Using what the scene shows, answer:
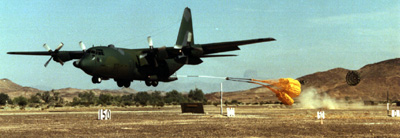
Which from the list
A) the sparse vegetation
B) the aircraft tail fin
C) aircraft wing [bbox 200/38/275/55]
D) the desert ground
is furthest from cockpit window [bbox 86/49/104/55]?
the sparse vegetation

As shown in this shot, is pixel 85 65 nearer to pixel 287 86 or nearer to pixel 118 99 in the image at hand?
pixel 287 86

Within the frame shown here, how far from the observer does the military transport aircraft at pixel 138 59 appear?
143 feet

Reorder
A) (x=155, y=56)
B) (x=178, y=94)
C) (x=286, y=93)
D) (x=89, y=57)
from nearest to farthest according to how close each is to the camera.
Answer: (x=89, y=57)
(x=155, y=56)
(x=286, y=93)
(x=178, y=94)

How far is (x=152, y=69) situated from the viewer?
165 feet

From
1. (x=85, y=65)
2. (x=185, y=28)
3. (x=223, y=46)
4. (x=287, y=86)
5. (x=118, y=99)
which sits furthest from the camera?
(x=118, y=99)

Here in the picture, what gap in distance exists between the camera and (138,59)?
4884 cm

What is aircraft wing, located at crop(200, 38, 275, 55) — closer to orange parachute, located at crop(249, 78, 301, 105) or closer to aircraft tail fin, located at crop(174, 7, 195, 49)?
aircraft tail fin, located at crop(174, 7, 195, 49)

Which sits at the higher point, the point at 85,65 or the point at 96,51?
the point at 96,51

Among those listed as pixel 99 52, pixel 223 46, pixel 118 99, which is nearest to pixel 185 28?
pixel 223 46

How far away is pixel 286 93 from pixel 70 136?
2002 inches

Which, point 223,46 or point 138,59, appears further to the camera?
point 138,59

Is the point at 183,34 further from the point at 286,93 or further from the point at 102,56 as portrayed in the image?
the point at 286,93

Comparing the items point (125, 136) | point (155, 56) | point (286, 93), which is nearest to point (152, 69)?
point (155, 56)

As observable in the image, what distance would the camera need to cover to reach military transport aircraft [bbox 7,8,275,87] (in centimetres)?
4359
